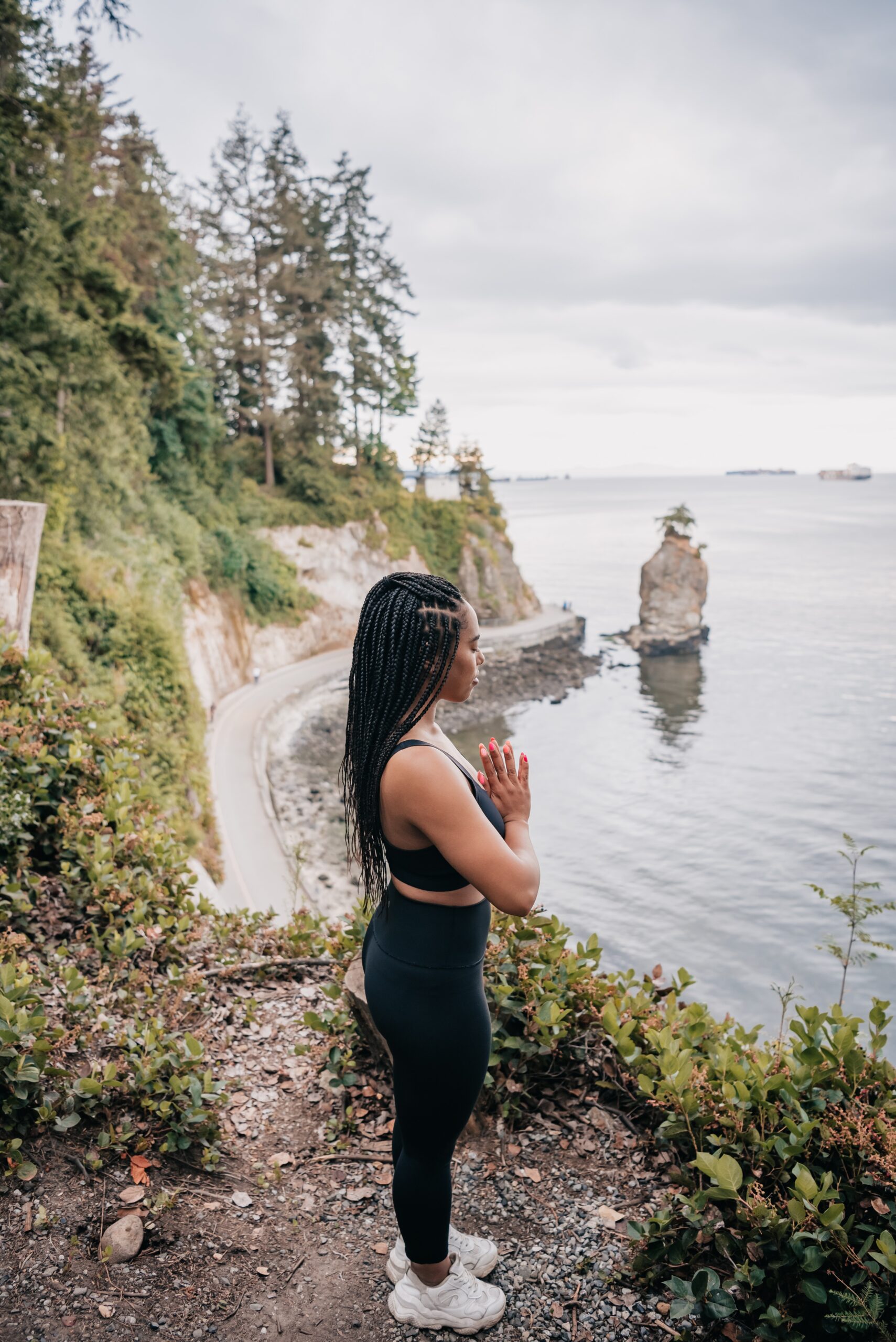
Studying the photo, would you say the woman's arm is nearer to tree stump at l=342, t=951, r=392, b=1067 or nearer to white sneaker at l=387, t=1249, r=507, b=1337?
white sneaker at l=387, t=1249, r=507, b=1337

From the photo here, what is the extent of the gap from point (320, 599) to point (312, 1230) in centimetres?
3174

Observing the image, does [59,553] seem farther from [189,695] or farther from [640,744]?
[640,744]

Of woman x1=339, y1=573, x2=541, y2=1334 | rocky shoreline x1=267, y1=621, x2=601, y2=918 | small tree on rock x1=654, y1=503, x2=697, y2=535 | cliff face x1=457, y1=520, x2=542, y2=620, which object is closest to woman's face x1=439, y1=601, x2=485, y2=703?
woman x1=339, y1=573, x2=541, y2=1334

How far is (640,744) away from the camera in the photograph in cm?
3222

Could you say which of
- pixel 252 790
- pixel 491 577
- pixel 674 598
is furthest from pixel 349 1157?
pixel 674 598

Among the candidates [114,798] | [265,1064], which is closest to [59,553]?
[114,798]

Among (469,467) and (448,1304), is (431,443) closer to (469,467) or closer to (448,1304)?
(469,467)

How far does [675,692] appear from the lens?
1585 inches

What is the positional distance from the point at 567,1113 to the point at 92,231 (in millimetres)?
21264

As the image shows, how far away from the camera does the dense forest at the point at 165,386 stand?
45.1 feet

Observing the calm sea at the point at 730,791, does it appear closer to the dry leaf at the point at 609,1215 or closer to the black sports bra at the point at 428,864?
the dry leaf at the point at 609,1215

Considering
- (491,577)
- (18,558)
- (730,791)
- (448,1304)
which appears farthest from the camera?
(491,577)

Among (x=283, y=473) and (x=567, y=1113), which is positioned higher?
(x=283, y=473)

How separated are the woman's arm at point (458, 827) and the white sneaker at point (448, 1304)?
160cm
